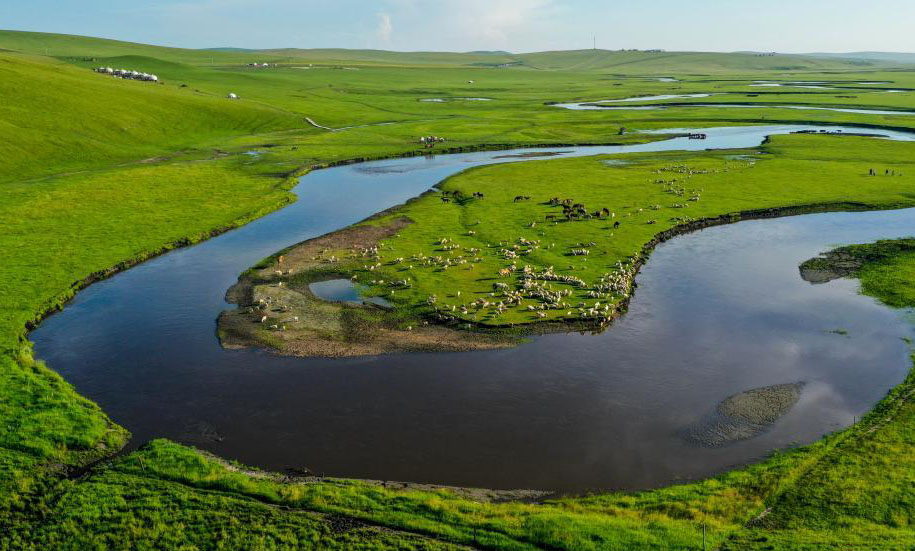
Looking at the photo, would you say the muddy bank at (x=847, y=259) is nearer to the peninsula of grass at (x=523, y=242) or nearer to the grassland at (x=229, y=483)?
the peninsula of grass at (x=523, y=242)

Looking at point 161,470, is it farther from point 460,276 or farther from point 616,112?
point 616,112

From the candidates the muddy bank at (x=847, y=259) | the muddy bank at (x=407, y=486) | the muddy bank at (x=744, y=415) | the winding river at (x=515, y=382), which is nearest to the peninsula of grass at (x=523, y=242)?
the winding river at (x=515, y=382)

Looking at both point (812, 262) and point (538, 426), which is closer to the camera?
point (538, 426)

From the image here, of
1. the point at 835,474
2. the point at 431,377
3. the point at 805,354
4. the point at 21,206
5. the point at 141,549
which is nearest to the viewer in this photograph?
the point at 141,549

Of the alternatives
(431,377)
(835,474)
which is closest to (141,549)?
(431,377)

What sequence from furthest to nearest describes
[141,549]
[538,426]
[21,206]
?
[21,206], [538,426], [141,549]

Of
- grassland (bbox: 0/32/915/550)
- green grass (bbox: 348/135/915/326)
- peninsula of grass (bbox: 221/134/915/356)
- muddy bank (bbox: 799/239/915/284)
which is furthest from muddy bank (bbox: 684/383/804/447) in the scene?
muddy bank (bbox: 799/239/915/284)

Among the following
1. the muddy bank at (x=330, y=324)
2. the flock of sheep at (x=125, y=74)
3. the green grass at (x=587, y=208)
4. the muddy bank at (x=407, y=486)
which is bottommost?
the muddy bank at (x=407, y=486)

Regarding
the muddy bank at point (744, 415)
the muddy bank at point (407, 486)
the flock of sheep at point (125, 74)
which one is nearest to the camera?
the muddy bank at point (407, 486)
